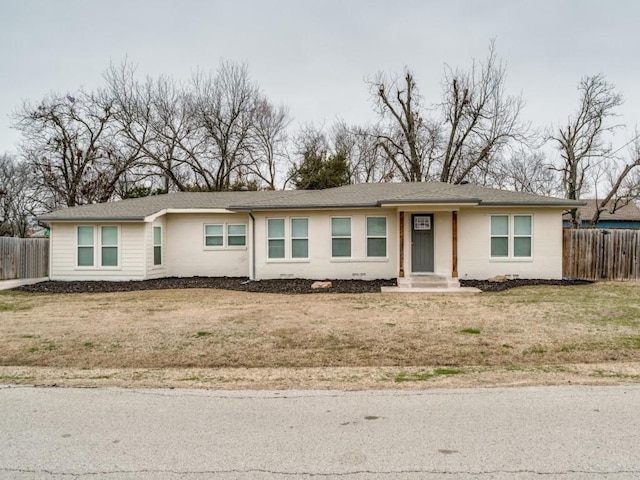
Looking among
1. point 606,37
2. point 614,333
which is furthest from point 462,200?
point 606,37

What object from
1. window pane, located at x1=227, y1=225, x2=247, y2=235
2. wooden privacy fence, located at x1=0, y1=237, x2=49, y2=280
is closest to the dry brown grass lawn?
→ window pane, located at x1=227, y1=225, x2=247, y2=235

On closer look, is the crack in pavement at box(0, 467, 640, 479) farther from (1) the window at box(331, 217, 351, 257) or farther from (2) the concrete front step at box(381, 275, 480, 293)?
(1) the window at box(331, 217, 351, 257)

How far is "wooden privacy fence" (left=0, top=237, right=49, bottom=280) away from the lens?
1773 centimetres

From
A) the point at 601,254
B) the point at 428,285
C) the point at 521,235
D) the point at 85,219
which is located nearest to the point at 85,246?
the point at 85,219

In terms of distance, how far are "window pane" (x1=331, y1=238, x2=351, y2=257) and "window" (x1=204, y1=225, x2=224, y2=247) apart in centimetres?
435

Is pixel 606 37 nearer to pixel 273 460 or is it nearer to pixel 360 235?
pixel 360 235

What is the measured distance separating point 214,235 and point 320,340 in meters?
10.8

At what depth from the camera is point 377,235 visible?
15617mm

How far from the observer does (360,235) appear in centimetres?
1564

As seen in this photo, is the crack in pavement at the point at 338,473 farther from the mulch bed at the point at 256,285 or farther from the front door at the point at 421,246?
the front door at the point at 421,246

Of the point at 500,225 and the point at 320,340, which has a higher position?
the point at 500,225

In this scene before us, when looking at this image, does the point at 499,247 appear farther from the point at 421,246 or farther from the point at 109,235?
the point at 109,235

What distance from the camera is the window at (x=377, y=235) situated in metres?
15.6

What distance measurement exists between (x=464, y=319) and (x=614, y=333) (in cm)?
245
